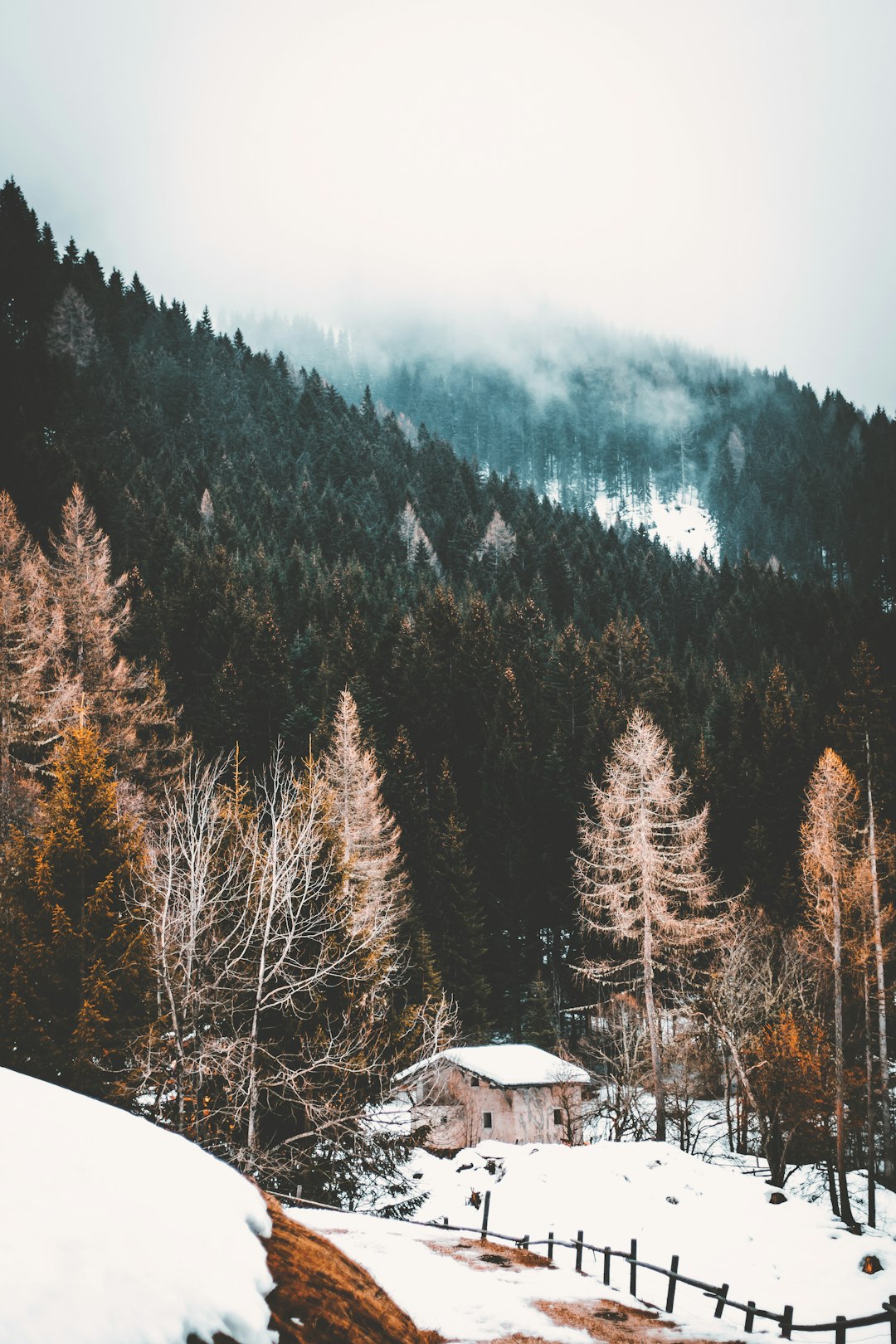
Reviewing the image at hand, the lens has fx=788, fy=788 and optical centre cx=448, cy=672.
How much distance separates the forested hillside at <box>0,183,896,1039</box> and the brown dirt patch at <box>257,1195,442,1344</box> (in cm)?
2325

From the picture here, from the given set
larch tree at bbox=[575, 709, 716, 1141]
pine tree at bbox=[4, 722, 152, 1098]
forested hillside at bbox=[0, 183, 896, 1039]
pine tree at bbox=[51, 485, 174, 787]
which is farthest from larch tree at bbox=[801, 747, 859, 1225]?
pine tree at bbox=[51, 485, 174, 787]

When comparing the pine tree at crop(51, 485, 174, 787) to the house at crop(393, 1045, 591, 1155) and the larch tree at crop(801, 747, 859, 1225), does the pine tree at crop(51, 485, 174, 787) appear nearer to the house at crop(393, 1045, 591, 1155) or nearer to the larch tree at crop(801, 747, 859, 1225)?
the house at crop(393, 1045, 591, 1155)

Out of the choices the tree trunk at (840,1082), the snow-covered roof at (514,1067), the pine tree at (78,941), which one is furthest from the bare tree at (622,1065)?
the pine tree at (78,941)

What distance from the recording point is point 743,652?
281ft

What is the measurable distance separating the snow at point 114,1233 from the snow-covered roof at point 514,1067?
28.9 metres

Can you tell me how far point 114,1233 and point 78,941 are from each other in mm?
13312

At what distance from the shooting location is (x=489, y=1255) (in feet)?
42.5

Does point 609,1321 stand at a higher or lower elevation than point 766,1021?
higher

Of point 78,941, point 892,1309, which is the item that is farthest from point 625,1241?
point 78,941

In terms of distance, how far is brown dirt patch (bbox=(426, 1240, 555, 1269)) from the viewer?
480 inches

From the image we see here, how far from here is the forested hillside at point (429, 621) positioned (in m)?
46.8

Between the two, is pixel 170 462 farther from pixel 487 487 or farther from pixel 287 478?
pixel 487 487

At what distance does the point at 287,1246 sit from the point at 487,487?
118362mm

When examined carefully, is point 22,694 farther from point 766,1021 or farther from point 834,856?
point 766,1021
